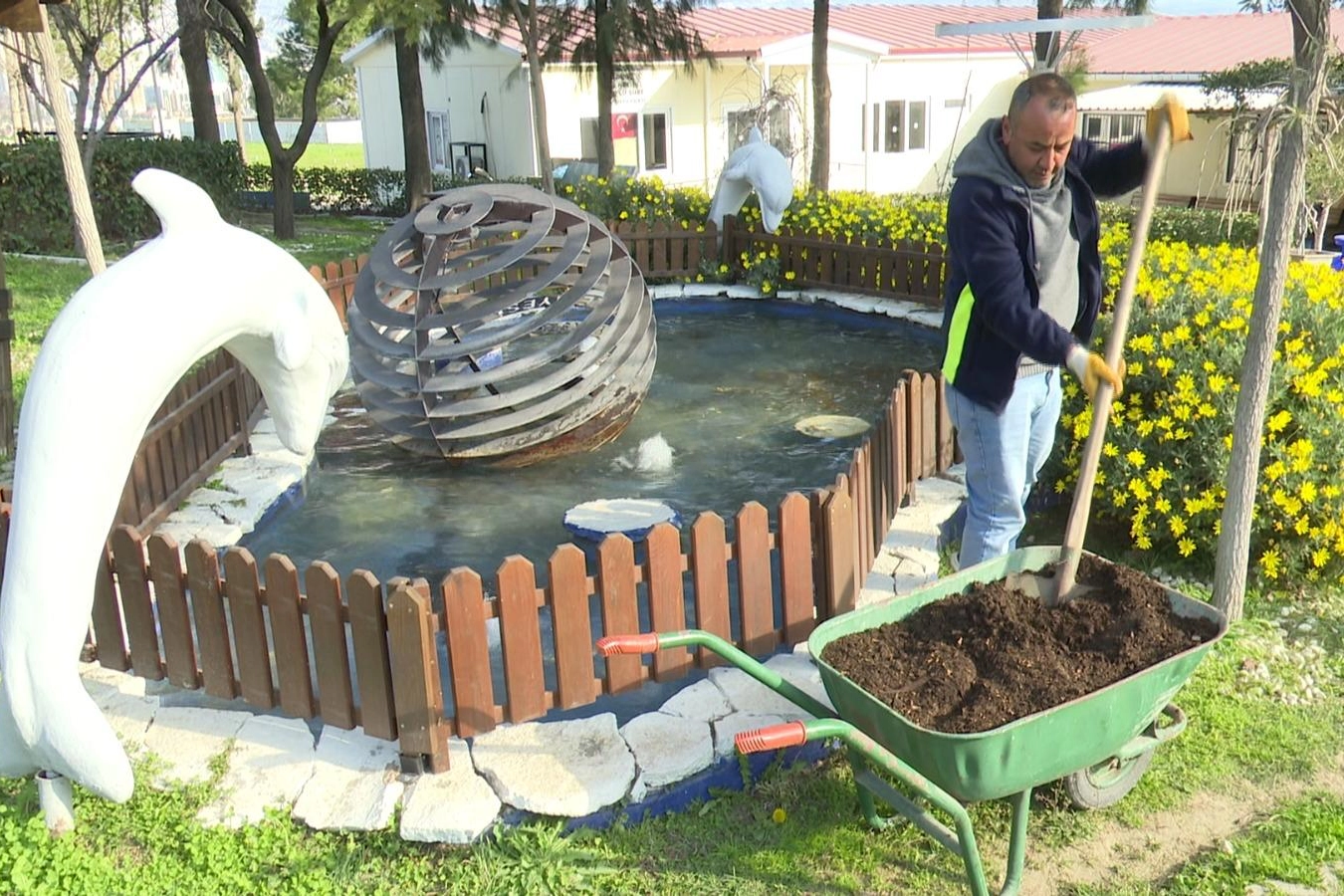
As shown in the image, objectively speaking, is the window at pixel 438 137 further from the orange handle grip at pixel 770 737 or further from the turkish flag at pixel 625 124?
the orange handle grip at pixel 770 737

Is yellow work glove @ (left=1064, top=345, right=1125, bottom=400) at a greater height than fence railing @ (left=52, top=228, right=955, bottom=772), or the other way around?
yellow work glove @ (left=1064, top=345, right=1125, bottom=400)

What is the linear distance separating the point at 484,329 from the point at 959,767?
5.43 meters

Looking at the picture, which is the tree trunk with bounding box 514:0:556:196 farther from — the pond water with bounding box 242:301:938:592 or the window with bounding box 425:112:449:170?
the window with bounding box 425:112:449:170

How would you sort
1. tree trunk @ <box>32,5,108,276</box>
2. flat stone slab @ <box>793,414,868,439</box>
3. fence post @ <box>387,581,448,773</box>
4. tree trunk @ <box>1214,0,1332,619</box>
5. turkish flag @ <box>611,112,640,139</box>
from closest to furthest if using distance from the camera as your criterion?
fence post @ <box>387,581,448,773</box> < tree trunk @ <box>1214,0,1332,619</box> < tree trunk @ <box>32,5,108,276</box> < flat stone slab @ <box>793,414,868,439</box> < turkish flag @ <box>611,112,640,139</box>

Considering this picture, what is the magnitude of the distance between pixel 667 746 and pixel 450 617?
2.74 feet

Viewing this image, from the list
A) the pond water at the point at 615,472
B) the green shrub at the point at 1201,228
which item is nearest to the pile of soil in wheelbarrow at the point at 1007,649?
the pond water at the point at 615,472

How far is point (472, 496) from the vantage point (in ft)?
21.3

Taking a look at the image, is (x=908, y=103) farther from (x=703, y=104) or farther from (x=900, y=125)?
(x=703, y=104)

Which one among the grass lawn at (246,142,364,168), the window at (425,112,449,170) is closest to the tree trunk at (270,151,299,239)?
the window at (425,112,449,170)

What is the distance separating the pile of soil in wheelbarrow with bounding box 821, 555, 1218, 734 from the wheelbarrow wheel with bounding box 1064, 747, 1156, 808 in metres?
0.41

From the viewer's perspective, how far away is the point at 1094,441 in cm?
312

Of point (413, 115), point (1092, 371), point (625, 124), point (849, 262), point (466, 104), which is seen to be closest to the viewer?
point (1092, 371)

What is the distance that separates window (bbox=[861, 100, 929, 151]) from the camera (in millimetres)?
25906

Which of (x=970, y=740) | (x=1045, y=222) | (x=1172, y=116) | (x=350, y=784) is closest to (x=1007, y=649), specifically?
(x=970, y=740)
